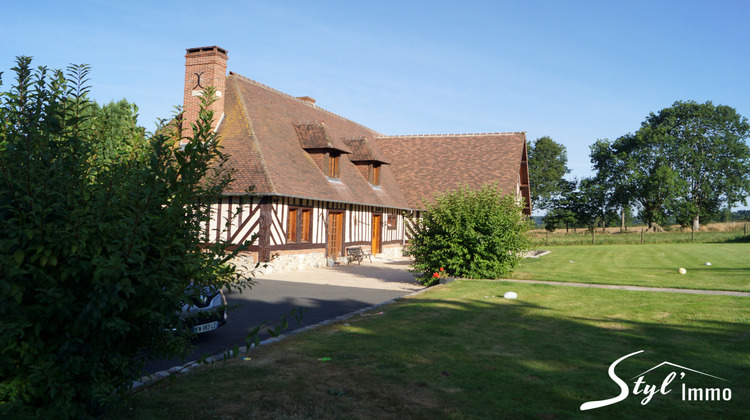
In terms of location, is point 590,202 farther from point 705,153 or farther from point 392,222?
point 392,222

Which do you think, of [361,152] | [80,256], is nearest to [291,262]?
[361,152]

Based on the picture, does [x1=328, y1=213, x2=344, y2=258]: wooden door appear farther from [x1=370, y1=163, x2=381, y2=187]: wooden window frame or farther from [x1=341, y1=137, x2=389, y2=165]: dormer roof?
[x1=370, y1=163, x2=381, y2=187]: wooden window frame

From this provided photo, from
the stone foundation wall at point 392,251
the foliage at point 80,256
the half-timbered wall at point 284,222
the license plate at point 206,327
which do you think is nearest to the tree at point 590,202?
the stone foundation wall at point 392,251

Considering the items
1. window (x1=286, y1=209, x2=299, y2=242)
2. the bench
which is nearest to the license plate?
window (x1=286, y1=209, x2=299, y2=242)

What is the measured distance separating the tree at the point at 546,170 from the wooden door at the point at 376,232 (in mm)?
43235

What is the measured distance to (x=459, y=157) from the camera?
101 feet

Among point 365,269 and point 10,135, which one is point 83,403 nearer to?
point 10,135

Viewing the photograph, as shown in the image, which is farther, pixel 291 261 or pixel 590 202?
pixel 590 202

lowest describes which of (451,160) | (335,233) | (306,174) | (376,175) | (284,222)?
(335,233)

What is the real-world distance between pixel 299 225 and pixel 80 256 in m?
15.6

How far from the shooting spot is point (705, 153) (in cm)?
5706

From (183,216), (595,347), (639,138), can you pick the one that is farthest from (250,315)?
(639,138)

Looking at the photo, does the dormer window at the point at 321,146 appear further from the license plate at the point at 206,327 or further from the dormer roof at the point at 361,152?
the license plate at the point at 206,327

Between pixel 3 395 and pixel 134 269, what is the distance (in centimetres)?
99
